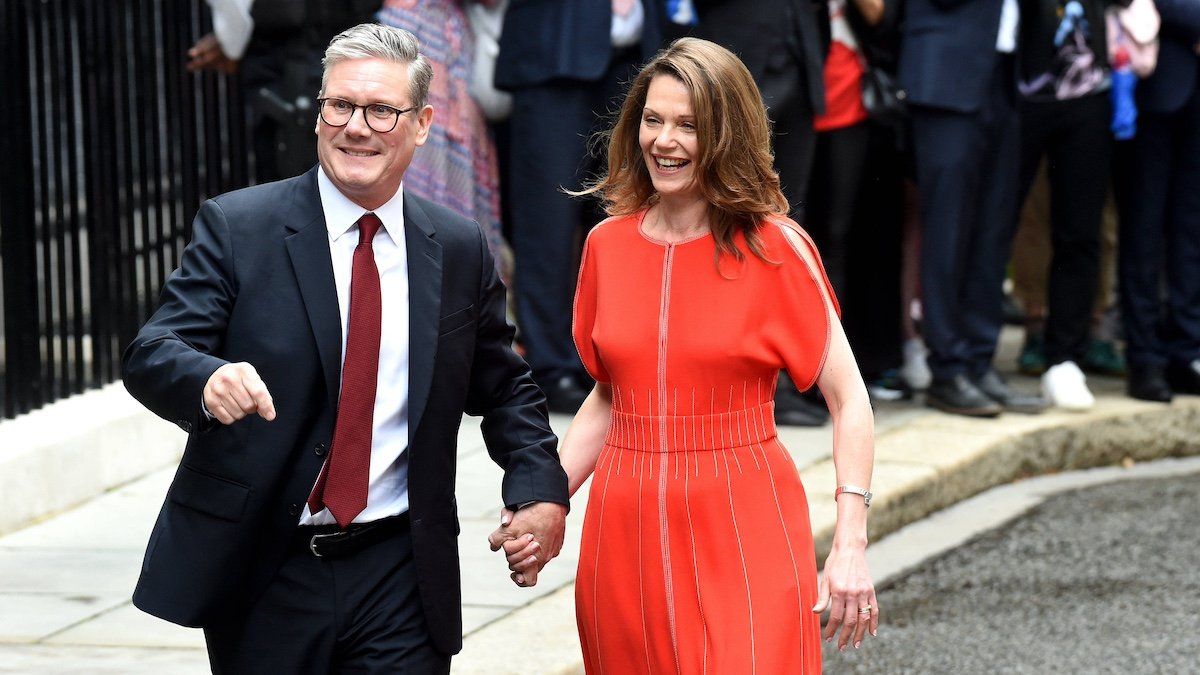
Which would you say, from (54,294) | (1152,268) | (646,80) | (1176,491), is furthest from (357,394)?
(1152,268)

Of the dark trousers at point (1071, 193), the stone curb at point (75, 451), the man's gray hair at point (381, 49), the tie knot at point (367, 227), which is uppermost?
the man's gray hair at point (381, 49)

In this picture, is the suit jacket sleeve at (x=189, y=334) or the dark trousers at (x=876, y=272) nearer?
the suit jacket sleeve at (x=189, y=334)

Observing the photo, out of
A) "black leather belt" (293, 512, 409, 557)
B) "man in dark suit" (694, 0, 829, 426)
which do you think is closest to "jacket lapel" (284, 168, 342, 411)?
"black leather belt" (293, 512, 409, 557)

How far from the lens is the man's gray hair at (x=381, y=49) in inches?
146

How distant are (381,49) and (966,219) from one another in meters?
5.27

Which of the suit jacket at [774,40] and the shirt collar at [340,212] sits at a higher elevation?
the shirt collar at [340,212]

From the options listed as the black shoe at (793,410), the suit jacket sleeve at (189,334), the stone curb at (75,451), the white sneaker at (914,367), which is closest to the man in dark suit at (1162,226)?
the white sneaker at (914,367)

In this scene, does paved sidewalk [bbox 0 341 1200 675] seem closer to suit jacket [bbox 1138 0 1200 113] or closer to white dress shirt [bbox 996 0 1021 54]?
suit jacket [bbox 1138 0 1200 113]

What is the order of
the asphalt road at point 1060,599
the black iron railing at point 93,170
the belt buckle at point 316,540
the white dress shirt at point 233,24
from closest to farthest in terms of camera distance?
the belt buckle at point 316,540 → the asphalt road at point 1060,599 → the black iron railing at point 93,170 → the white dress shirt at point 233,24

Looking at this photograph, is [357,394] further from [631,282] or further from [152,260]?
[152,260]

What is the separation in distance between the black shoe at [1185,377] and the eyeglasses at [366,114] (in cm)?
661

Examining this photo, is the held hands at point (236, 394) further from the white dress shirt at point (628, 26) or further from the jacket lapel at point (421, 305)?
the white dress shirt at point (628, 26)

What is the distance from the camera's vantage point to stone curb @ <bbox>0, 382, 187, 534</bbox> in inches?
264

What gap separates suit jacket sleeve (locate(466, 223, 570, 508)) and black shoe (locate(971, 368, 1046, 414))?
5.07 m
